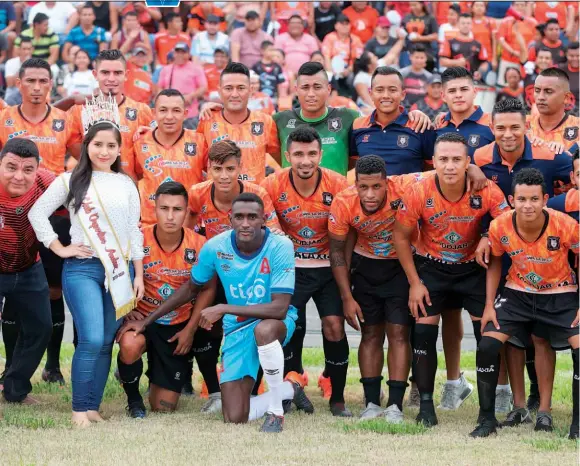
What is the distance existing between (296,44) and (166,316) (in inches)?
419

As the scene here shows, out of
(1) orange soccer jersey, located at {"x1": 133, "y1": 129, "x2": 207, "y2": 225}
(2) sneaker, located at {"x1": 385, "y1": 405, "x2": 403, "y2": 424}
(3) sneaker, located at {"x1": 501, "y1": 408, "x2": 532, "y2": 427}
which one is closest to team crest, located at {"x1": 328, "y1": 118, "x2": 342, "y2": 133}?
(1) orange soccer jersey, located at {"x1": 133, "y1": 129, "x2": 207, "y2": 225}

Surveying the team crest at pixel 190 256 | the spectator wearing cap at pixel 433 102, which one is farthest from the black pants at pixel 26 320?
the spectator wearing cap at pixel 433 102

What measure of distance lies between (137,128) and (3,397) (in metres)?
2.67

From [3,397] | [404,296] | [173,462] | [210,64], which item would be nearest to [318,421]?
[404,296]

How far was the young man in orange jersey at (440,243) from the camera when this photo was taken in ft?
26.7

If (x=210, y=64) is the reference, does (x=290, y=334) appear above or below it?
below

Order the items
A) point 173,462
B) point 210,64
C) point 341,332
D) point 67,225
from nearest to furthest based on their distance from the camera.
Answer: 1. point 173,462
2. point 341,332
3. point 67,225
4. point 210,64

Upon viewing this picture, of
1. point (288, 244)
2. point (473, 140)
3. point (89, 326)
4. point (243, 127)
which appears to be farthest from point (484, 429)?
point (243, 127)

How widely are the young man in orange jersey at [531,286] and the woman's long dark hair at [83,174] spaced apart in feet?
9.98

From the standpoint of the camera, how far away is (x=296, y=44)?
60.5 feet

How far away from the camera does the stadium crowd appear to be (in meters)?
7.95

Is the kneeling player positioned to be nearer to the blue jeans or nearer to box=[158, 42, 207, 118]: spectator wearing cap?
the blue jeans

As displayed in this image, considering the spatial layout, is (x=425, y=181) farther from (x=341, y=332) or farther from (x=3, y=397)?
(x=3, y=397)

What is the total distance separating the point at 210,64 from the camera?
18078 millimetres
